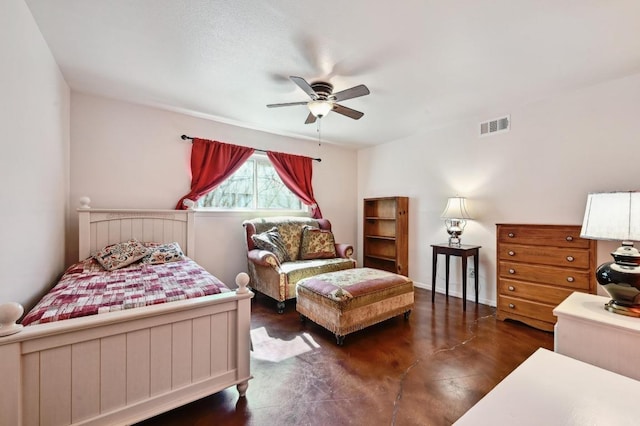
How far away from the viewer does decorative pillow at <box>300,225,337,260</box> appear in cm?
364

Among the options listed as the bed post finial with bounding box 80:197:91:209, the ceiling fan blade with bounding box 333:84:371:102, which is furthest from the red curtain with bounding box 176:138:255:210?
the ceiling fan blade with bounding box 333:84:371:102

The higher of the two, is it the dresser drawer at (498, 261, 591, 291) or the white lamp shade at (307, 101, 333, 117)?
the white lamp shade at (307, 101, 333, 117)

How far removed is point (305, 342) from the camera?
7.78 ft

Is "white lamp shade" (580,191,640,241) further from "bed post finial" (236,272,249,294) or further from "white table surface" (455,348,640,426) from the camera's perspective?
"bed post finial" (236,272,249,294)

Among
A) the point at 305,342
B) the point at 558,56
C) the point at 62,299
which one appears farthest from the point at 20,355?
the point at 558,56

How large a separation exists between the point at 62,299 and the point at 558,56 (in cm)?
367

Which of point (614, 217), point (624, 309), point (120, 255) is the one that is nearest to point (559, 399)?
point (624, 309)

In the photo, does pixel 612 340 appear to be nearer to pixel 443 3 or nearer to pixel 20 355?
pixel 443 3

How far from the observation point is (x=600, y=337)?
4.53 ft

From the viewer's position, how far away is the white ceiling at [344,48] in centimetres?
165

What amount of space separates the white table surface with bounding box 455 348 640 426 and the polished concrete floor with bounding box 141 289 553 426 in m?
0.75

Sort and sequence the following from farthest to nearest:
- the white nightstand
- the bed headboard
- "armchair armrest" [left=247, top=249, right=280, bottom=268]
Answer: "armchair armrest" [left=247, top=249, right=280, bottom=268], the bed headboard, the white nightstand

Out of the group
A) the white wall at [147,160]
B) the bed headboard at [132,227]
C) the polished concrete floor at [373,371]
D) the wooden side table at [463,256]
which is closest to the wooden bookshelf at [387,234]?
the wooden side table at [463,256]

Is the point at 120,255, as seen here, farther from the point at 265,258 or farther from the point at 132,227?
the point at 265,258
